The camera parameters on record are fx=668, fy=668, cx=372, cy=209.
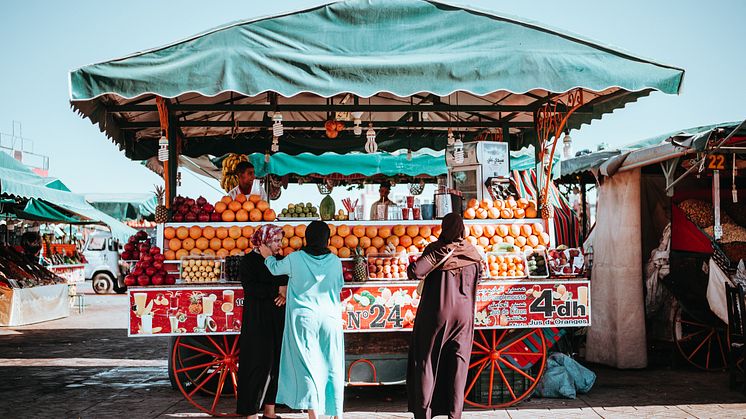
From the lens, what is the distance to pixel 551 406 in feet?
22.5

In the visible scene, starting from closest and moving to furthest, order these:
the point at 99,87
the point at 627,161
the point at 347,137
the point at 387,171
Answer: the point at 99,87 < the point at 627,161 < the point at 347,137 < the point at 387,171

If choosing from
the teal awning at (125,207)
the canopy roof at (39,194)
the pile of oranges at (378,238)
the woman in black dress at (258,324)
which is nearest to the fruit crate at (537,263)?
the pile of oranges at (378,238)

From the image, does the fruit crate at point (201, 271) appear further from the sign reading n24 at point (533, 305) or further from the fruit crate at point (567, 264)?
the fruit crate at point (567, 264)

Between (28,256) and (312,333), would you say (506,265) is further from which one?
(28,256)

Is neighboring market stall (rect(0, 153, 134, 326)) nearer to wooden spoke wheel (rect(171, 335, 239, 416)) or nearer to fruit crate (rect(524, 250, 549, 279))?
wooden spoke wheel (rect(171, 335, 239, 416))

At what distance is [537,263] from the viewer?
6.95m

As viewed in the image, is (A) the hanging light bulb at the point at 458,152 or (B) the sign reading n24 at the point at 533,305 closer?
(B) the sign reading n24 at the point at 533,305

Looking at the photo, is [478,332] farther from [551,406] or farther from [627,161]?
[627,161]

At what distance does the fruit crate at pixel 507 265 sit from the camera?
6.89 meters

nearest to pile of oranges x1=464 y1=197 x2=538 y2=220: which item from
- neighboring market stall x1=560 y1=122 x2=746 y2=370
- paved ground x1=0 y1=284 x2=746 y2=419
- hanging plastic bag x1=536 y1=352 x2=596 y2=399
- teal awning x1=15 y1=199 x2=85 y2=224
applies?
hanging plastic bag x1=536 y1=352 x2=596 y2=399

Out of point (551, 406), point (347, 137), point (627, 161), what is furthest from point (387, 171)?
point (551, 406)

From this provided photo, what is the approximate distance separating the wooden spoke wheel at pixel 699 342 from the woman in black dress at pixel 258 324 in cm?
571

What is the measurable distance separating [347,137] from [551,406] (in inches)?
227

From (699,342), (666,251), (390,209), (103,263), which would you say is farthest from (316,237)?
(103,263)
